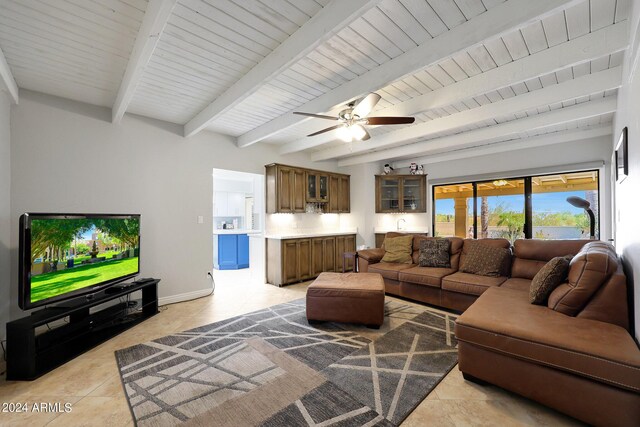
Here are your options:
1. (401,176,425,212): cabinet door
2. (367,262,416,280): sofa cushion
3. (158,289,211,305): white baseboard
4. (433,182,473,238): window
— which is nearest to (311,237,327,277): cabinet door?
(367,262,416,280): sofa cushion

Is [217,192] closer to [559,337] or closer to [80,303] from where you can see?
[80,303]

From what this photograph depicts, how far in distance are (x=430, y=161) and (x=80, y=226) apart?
234 inches

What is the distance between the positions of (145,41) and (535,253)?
14.8ft

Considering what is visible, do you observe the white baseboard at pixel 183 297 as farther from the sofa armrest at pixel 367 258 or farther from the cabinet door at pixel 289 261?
the sofa armrest at pixel 367 258

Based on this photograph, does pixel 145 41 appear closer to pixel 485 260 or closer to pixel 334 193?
pixel 485 260

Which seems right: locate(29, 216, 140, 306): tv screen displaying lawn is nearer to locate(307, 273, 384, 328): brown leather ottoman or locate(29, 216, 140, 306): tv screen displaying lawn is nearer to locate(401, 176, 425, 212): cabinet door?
locate(307, 273, 384, 328): brown leather ottoman

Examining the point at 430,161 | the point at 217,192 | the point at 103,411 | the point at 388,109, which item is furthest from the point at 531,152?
the point at 217,192

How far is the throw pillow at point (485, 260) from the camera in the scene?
11.4 feet

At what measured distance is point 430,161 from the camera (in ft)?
19.5

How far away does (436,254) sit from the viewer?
4.06 metres

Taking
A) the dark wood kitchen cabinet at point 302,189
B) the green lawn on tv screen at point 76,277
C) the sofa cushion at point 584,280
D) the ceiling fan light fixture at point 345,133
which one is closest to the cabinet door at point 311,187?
the dark wood kitchen cabinet at point 302,189

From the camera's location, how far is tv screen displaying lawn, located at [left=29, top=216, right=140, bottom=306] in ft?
7.87

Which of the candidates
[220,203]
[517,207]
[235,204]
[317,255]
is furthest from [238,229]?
[517,207]

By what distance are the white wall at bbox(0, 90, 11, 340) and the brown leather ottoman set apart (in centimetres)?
301
